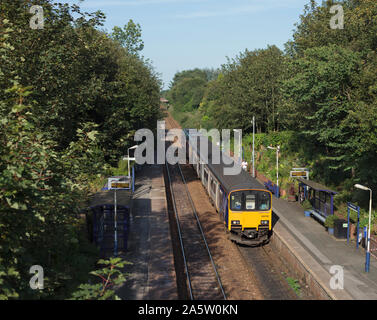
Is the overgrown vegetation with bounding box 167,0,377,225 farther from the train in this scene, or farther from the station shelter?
the train

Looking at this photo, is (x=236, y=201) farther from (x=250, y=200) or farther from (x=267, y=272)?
(x=267, y=272)

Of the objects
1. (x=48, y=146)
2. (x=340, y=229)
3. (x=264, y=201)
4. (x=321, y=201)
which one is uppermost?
(x=48, y=146)

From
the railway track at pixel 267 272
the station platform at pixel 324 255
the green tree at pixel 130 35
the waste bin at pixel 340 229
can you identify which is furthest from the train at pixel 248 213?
the green tree at pixel 130 35

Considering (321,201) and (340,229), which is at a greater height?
(321,201)

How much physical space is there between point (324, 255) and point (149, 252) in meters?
7.64

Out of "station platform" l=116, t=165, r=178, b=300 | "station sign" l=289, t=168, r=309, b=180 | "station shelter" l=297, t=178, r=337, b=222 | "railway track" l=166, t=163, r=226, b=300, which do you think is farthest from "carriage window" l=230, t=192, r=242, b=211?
"station sign" l=289, t=168, r=309, b=180

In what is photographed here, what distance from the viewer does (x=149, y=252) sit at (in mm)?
18328

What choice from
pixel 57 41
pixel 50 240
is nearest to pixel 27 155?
pixel 50 240

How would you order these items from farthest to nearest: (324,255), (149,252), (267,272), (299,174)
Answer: (299,174), (149,252), (324,255), (267,272)

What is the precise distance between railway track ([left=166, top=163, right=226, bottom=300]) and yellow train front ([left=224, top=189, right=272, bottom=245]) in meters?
1.92

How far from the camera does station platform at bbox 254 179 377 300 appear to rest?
13.7 metres

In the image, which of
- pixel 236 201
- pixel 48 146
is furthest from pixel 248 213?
pixel 48 146

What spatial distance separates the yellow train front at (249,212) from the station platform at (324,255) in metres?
1.19

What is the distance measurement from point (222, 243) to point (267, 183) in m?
11.0
